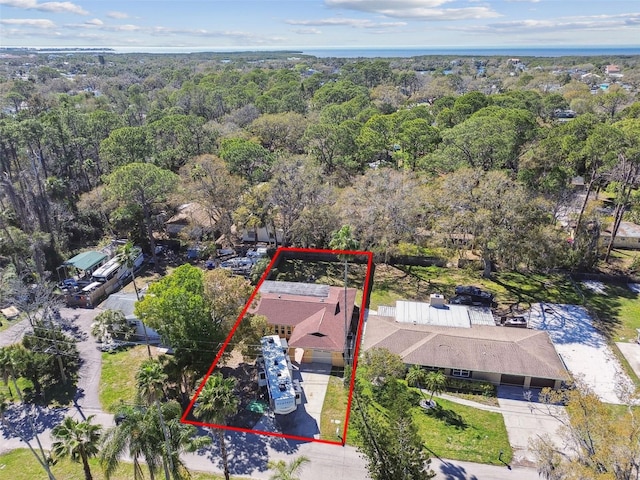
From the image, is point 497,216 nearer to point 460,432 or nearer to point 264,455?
point 460,432

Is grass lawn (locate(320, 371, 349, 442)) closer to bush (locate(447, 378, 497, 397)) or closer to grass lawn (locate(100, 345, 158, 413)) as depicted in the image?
bush (locate(447, 378, 497, 397))

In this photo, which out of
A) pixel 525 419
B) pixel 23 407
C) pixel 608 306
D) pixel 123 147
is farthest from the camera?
pixel 123 147

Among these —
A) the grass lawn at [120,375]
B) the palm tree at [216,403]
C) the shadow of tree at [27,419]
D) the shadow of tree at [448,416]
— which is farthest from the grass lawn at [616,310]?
the shadow of tree at [27,419]

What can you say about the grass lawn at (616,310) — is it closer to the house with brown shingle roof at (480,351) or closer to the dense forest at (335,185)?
the dense forest at (335,185)

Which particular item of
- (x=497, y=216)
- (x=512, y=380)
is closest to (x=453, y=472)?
(x=512, y=380)

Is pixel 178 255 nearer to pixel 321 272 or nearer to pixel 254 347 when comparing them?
pixel 321 272

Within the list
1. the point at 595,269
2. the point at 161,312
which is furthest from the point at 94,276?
the point at 595,269
